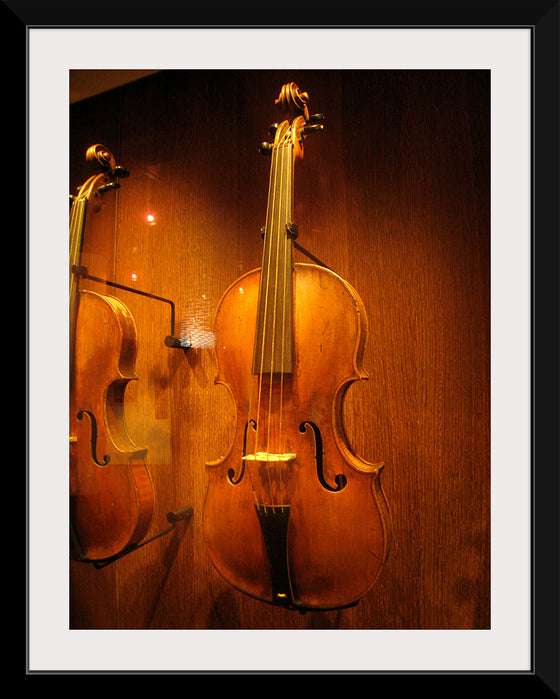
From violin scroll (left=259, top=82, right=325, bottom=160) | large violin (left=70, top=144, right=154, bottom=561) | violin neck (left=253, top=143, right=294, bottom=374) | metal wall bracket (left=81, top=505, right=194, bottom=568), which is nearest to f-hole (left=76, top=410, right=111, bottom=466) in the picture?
large violin (left=70, top=144, right=154, bottom=561)

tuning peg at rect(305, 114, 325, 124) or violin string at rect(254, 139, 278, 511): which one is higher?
tuning peg at rect(305, 114, 325, 124)

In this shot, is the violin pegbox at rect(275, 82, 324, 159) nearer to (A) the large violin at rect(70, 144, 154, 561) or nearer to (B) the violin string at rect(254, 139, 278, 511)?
(B) the violin string at rect(254, 139, 278, 511)

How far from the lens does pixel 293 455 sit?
1.04m

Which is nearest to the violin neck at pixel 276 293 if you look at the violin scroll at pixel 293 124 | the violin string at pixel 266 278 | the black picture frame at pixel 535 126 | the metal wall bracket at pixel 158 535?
the violin string at pixel 266 278

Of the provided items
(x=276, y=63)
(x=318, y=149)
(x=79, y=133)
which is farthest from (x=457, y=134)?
(x=79, y=133)

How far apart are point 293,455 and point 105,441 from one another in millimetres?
535

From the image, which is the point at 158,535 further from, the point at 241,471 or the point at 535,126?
the point at 535,126

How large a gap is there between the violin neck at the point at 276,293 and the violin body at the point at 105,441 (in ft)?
1.46

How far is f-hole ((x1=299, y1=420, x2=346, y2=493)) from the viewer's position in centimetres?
100

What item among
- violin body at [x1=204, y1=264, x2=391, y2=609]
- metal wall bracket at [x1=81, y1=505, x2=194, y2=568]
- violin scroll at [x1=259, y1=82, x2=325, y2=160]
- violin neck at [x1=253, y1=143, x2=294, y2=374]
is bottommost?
metal wall bracket at [x1=81, y1=505, x2=194, y2=568]

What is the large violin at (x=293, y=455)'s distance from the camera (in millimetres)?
990

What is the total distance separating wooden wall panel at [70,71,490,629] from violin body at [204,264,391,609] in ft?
1.12

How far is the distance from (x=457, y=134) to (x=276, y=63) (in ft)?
2.08

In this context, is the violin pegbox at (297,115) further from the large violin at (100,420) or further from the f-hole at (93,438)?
the f-hole at (93,438)
